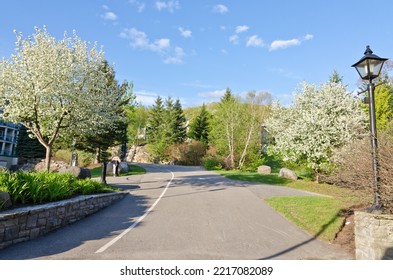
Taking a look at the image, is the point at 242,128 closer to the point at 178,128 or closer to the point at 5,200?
the point at 178,128

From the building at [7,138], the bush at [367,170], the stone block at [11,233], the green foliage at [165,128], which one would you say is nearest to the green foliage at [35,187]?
the stone block at [11,233]

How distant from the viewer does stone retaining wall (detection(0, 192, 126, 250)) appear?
583 centimetres

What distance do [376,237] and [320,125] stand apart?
1482 cm

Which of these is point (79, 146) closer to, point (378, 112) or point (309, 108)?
point (309, 108)

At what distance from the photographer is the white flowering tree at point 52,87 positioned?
12.6 m

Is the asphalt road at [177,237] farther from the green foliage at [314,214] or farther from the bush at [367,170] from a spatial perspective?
the bush at [367,170]

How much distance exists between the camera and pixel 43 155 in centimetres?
4016

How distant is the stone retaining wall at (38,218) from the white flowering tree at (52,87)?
5091mm

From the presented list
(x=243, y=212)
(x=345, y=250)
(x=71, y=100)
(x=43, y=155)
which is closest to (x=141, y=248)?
(x=345, y=250)

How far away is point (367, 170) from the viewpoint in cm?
743

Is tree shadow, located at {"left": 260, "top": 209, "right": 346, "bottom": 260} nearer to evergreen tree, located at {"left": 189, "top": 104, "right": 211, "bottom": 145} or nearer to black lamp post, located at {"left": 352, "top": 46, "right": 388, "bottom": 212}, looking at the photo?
black lamp post, located at {"left": 352, "top": 46, "right": 388, "bottom": 212}

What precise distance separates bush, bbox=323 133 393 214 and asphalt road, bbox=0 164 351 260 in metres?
1.80

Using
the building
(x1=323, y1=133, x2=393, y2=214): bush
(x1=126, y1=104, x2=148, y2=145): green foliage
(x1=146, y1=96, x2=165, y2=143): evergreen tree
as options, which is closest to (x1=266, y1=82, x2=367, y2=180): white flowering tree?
(x1=323, y1=133, x2=393, y2=214): bush

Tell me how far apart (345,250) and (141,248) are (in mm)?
4641
